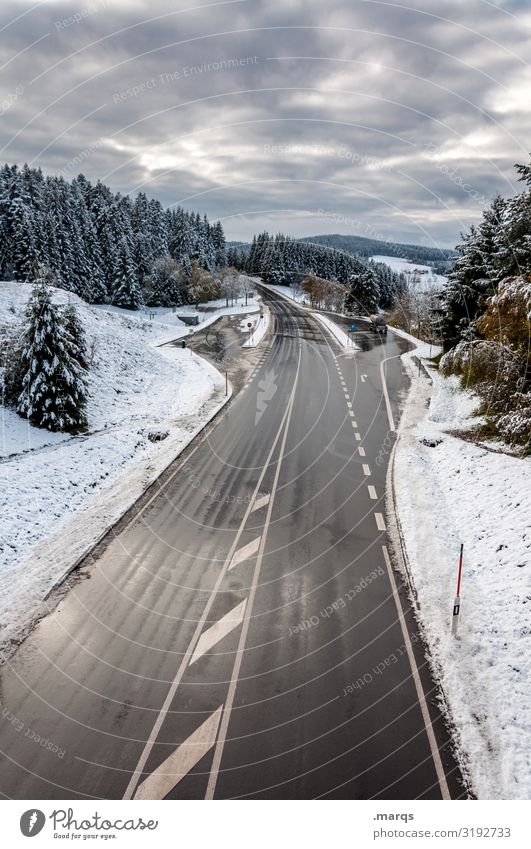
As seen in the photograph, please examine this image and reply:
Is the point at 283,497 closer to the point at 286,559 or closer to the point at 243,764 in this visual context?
the point at 286,559

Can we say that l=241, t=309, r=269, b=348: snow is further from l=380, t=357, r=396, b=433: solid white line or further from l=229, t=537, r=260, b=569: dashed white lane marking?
l=229, t=537, r=260, b=569: dashed white lane marking

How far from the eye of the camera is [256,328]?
2362 inches

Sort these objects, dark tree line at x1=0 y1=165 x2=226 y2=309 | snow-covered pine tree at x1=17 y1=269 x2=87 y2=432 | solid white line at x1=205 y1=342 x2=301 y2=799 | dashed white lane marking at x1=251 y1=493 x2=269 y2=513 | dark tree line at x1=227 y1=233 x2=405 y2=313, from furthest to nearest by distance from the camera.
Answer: dark tree line at x1=227 y1=233 x2=405 y2=313, dark tree line at x1=0 y1=165 x2=226 y2=309, snow-covered pine tree at x1=17 y1=269 x2=87 y2=432, dashed white lane marking at x1=251 y1=493 x2=269 y2=513, solid white line at x1=205 y1=342 x2=301 y2=799

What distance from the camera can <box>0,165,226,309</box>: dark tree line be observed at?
A: 5725 centimetres

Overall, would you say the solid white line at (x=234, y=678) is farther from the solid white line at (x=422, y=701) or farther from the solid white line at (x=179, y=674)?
the solid white line at (x=422, y=701)

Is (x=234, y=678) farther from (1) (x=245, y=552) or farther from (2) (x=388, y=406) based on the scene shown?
(2) (x=388, y=406)

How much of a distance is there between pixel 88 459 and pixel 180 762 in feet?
43.1

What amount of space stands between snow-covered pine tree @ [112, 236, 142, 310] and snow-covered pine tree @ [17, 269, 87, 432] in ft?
166

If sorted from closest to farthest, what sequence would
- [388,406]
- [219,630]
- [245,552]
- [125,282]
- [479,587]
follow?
[219,630], [479,587], [245,552], [388,406], [125,282]

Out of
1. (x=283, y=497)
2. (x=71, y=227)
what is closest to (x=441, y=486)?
(x=283, y=497)

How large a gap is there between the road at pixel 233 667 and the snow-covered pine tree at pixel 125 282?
5882 cm

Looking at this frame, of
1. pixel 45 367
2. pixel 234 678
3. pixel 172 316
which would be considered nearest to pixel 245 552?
pixel 234 678

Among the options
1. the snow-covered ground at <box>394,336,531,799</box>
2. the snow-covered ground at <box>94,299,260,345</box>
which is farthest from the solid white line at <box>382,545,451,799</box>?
the snow-covered ground at <box>94,299,260,345</box>

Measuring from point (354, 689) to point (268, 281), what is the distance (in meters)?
141
